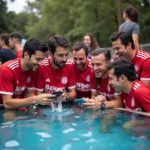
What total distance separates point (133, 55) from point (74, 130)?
73.0 inches

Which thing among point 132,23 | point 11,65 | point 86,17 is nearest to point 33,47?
point 11,65

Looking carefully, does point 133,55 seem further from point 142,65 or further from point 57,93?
point 57,93

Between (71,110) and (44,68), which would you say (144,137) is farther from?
(44,68)

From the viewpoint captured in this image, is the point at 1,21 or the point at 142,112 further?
the point at 1,21

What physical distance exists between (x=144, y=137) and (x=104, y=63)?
6.28 ft

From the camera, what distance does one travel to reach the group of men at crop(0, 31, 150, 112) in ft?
16.8

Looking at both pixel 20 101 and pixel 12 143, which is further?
pixel 20 101

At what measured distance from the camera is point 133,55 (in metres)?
5.79

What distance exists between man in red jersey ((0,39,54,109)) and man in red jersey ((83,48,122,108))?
3.04 ft

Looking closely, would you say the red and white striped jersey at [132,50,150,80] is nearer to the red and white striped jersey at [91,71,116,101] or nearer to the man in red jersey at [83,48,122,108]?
the man in red jersey at [83,48,122,108]

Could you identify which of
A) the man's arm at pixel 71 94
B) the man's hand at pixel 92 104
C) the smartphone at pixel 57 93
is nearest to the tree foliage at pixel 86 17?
the man's arm at pixel 71 94

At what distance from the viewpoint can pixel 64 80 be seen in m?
6.46

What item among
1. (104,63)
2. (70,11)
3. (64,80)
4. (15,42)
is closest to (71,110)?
(64,80)

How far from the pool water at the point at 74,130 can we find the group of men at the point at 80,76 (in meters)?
0.24
